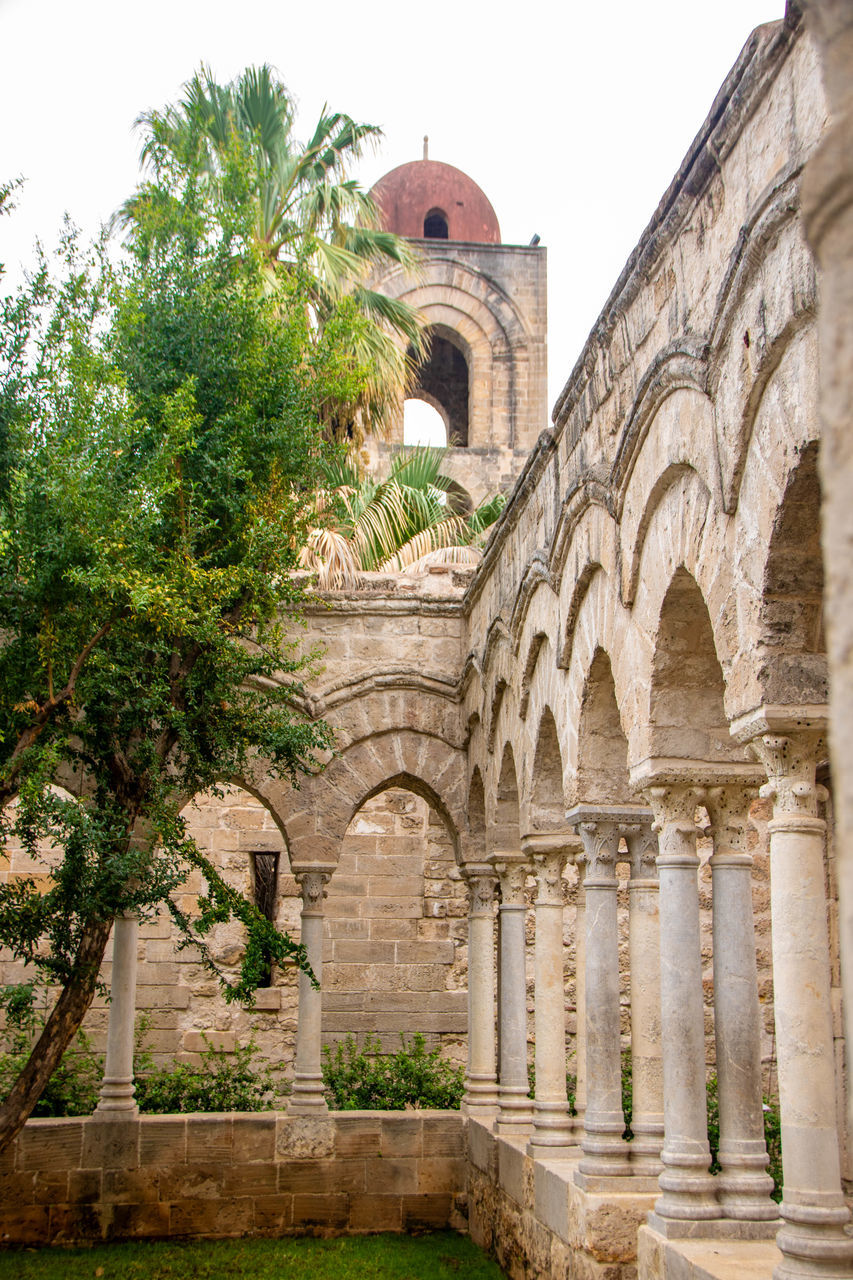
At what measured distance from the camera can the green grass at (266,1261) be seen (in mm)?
7020

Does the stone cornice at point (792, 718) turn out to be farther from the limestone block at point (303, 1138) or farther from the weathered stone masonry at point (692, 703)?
the limestone block at point (303, 1138)

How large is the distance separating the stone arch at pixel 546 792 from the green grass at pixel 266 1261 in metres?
2.48

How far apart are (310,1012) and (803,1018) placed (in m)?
5.49

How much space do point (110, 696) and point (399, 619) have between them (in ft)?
9.82

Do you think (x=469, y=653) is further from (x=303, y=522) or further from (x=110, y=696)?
(x=110, y=696)

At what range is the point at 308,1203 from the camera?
26.4ft

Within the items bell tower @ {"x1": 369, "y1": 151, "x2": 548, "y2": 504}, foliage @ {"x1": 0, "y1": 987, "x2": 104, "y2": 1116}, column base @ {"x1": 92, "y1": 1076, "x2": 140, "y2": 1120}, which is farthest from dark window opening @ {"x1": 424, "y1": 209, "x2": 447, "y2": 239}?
column base @ {"x1": 92, "y1": 1076, "x2": 140, "y2": 1120}

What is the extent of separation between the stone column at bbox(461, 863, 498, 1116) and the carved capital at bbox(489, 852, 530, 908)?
62 cm

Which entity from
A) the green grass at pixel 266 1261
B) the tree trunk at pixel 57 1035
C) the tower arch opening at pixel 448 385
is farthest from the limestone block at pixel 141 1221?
the tower arch opening at pixel 448 385

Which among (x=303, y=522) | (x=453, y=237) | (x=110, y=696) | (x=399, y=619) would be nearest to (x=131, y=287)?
(x=303, y=522)

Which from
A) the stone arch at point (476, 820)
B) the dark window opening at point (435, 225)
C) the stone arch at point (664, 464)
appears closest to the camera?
the stone arch at point (664, 464)

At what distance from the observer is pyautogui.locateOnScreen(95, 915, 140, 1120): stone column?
8.11m

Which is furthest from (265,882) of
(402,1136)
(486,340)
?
(486,340)

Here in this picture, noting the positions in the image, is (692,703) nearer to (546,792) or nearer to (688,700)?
(688,700)
